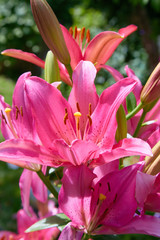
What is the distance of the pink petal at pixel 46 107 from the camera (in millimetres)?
427

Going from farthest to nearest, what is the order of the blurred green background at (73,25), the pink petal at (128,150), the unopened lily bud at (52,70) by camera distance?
the blurred green background at (73,25) → the unopened lily bud at (52,70) → the pink petal at (128,150)

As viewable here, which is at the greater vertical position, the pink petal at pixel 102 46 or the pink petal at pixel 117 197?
the pink petal at pixel 102 46

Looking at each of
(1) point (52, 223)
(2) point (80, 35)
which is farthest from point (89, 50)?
(1) point (52, 223)

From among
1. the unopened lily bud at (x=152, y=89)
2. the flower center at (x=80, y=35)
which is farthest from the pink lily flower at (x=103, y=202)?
the flower center at (x=80, y=35)

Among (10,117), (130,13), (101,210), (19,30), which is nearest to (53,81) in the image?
(10,117)

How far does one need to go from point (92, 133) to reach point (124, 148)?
7 centimetres

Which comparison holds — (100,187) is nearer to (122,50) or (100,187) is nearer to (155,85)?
(155,85)

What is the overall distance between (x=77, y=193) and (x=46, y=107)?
11cm

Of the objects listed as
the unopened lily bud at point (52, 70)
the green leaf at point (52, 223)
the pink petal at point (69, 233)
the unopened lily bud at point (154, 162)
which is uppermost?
the unopened lily bud at point (52, 70)

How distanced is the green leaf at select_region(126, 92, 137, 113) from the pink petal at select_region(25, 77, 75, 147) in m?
Answer: 0.10

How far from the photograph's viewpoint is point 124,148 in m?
0.40

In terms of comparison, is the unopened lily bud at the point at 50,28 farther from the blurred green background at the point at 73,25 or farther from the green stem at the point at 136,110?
the blurred green background at the point at 73,25

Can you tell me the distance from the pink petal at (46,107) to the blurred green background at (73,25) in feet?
3.67

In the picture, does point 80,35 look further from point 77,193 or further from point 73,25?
point 73,25
